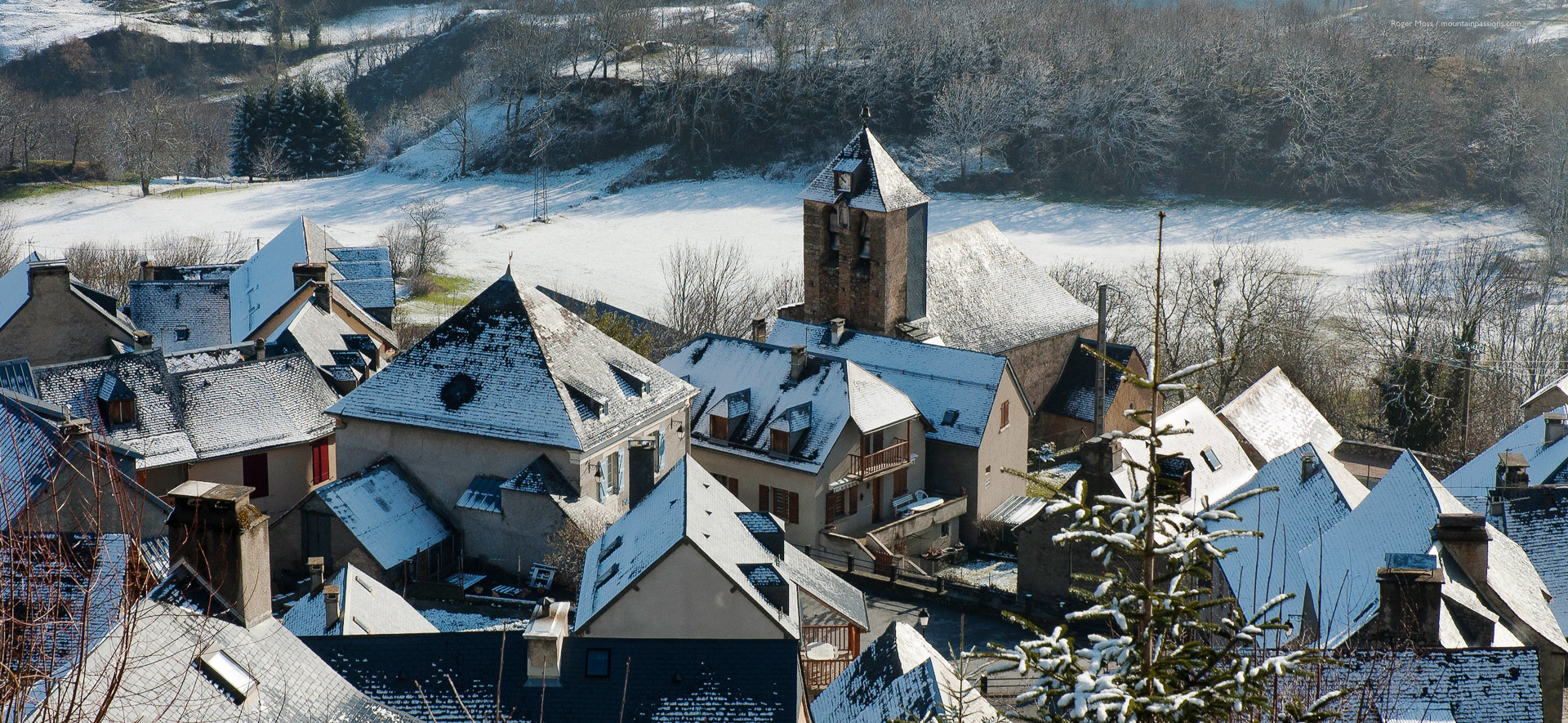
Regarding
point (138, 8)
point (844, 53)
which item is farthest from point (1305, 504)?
point (138, 8)

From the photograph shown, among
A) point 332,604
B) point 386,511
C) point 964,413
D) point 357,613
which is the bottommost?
point 386,511

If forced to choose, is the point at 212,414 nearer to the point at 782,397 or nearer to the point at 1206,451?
the point at 782,397

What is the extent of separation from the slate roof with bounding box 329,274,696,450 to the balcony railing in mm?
6720

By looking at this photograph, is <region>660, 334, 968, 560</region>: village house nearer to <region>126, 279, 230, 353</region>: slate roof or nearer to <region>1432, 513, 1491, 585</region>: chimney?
<region>1432, 513, 1491, 585</region>: chimney

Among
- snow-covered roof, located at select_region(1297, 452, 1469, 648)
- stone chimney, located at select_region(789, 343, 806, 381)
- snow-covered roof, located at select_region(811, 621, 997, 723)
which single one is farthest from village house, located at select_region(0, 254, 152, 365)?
snow-covered roof, located at select_region(1297, 452, 1469, 648)

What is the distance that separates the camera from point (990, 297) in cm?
5350

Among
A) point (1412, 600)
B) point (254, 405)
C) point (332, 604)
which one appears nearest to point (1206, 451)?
point (1412, 600)

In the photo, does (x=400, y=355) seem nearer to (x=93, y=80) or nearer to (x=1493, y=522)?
(x=1493, y=522)

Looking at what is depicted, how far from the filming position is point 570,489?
3594 centimetres

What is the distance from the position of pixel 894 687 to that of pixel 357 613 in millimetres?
9545

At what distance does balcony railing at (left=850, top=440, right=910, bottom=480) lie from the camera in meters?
42.1

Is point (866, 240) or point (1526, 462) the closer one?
point (1526, 462)

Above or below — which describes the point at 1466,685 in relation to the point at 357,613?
above

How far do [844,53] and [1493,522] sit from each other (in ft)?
305
